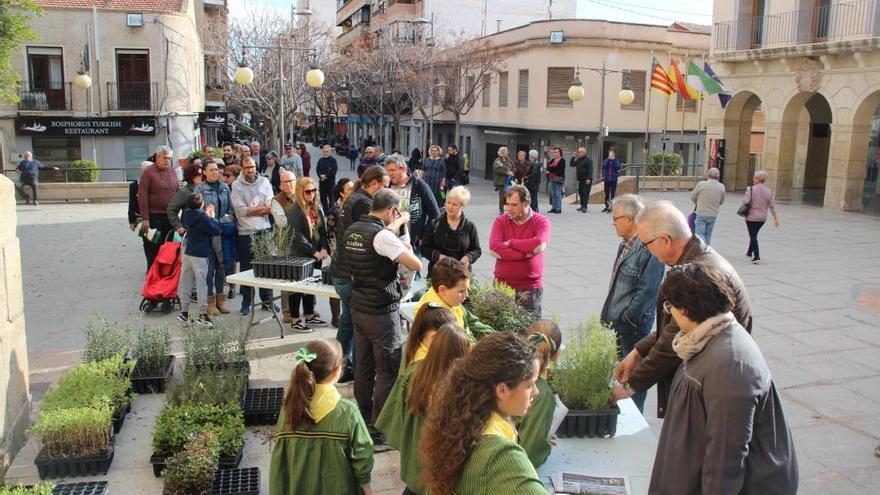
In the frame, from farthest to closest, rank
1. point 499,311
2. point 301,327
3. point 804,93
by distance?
point 804,93
point 301,327
point 499,311

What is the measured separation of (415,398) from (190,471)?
5.33 ft

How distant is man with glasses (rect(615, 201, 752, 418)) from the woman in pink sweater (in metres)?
2.27

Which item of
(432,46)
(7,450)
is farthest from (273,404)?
(432,46)

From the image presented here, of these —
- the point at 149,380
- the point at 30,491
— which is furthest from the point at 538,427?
the point at 149,380

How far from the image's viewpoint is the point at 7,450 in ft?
16.0

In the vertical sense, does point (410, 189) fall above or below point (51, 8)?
below

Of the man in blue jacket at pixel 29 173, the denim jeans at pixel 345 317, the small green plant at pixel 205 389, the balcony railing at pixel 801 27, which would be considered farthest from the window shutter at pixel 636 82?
the small green plant at pixel 205 389

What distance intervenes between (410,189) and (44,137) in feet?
85.7

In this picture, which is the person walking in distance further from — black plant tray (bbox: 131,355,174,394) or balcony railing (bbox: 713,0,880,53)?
black plant tray (bbox: 131,355,174,394)

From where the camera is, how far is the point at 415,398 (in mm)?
3602

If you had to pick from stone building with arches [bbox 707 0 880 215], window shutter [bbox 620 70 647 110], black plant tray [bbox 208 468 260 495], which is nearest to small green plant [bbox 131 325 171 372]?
black plant tray [bbox 208 468 260 495]

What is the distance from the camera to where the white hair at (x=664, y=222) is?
4.09m

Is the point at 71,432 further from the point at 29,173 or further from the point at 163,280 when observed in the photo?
the point at 29,173

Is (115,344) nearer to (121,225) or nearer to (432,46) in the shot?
(121,225)
